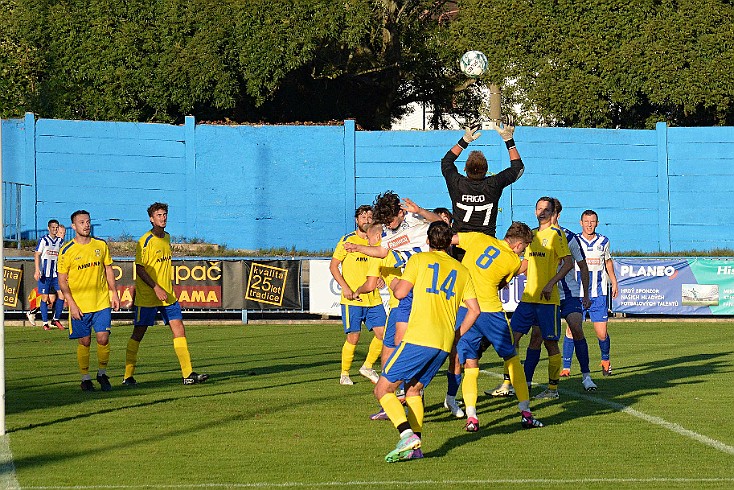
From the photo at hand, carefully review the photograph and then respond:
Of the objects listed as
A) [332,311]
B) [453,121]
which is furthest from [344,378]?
[453,121]

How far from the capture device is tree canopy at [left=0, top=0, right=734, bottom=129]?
34625 millimetres

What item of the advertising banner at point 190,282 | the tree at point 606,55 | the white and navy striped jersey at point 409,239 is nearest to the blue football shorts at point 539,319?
the white and navy striped jersey at point 409,239

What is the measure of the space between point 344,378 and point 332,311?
11.5 metres

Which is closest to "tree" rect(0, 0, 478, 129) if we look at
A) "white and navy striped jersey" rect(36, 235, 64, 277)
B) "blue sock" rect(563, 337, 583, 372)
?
"white and navy striped jersey" rect(36, 235, 64, 277)

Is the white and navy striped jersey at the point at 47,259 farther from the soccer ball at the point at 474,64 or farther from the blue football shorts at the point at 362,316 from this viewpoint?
the blue football shorts at the point at 362,316

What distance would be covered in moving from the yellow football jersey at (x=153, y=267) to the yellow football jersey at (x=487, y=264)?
456 cm

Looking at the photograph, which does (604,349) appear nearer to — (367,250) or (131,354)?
(367,250)

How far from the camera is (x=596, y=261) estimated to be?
49.9 feet

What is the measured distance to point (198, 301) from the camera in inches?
992

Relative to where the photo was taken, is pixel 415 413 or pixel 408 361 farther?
pixel 415 413

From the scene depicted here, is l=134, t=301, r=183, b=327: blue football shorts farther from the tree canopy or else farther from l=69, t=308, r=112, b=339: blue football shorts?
the tree canopy

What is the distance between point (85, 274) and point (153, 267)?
2.64ft

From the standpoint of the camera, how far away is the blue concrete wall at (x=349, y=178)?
33.0m

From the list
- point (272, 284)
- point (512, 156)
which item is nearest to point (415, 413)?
point (512, 156)
